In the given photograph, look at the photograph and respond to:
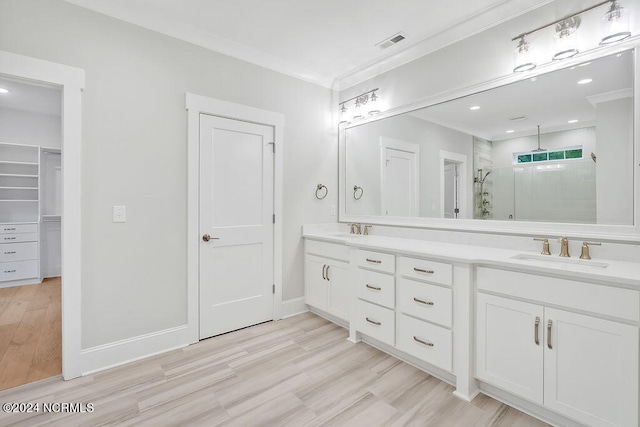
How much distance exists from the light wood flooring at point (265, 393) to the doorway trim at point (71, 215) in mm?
231

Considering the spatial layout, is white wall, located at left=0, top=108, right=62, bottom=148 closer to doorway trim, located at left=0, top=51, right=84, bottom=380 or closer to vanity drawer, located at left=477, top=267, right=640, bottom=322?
doorway trim, located at left=0, top=51, right=84, bottom=380

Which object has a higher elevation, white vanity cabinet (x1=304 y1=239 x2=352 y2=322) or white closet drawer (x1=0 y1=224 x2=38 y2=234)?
white closet drawer (x1=0 y1=224 x2=38 y2=234)

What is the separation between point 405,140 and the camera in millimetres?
3006

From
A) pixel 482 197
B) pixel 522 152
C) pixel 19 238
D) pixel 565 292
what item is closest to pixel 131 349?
pixel 565 292

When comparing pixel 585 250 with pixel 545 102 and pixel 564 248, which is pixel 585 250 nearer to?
pixel 564 248

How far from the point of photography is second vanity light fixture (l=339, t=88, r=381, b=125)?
3.21m

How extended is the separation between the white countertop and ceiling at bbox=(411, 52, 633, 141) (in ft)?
2.89

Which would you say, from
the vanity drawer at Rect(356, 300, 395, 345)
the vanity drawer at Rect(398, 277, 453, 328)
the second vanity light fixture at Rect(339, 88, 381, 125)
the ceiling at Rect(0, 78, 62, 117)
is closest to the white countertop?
the vanity drawer at Rect(398, 277, 453, 328)

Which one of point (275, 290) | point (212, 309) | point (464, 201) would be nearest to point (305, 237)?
point (275, 290)

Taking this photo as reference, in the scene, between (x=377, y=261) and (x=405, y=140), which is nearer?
(x=377, y=261)

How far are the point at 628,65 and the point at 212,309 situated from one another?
3.42 m

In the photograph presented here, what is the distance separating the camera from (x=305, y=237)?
3.37 meters

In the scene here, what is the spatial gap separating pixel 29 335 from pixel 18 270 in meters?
2.54

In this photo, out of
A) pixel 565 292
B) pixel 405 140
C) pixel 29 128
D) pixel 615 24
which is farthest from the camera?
pixel 29 128
